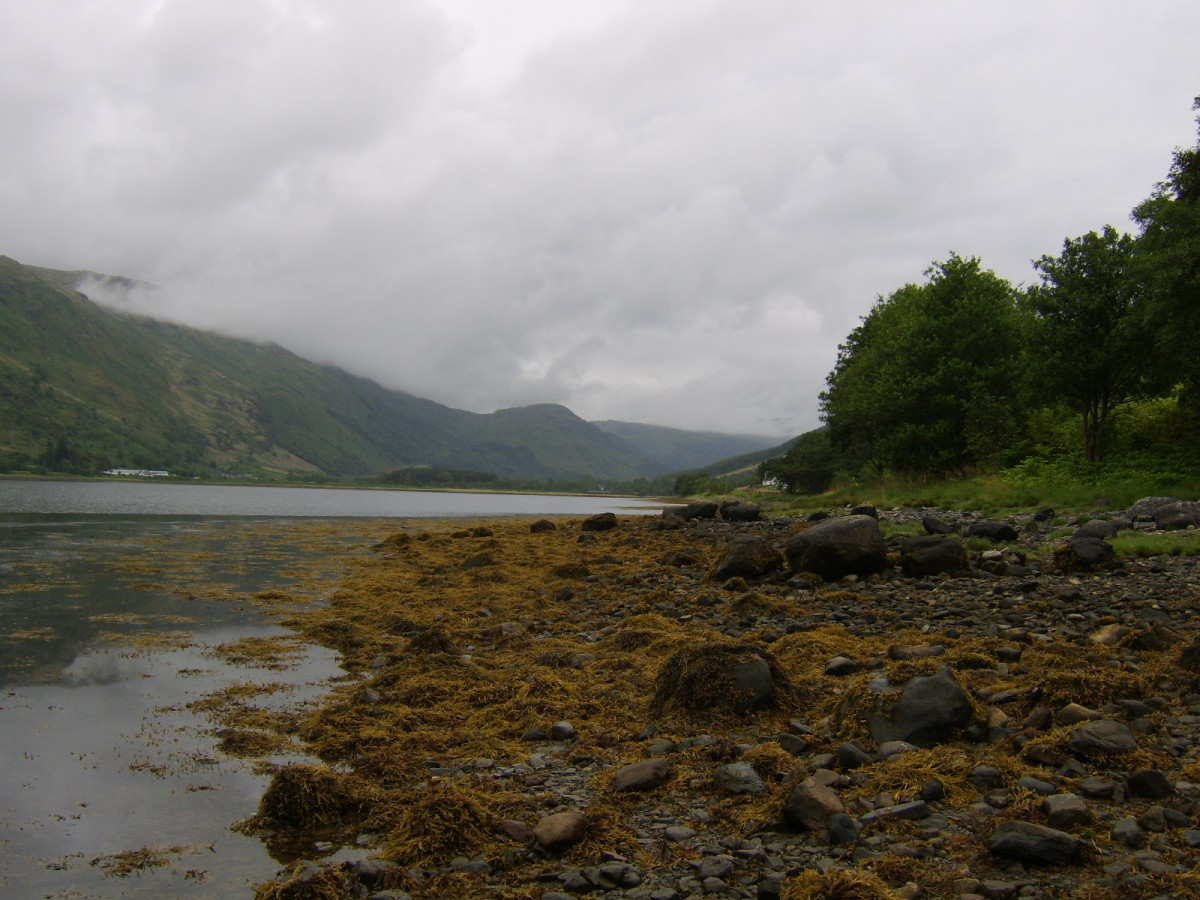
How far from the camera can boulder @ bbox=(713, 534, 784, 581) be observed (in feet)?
58.5

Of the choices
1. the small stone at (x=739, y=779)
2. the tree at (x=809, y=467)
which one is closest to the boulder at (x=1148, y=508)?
the small stone at (x=739, y=779)

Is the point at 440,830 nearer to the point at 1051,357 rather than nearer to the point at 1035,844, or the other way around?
the point at 1035,844

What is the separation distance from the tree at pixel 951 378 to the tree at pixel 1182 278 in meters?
9.59

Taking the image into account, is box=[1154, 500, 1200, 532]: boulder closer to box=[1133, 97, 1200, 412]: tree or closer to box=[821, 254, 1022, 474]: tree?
box=[1133, 97, 1200, 412]: tree

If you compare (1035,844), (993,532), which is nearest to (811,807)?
(1035,844)

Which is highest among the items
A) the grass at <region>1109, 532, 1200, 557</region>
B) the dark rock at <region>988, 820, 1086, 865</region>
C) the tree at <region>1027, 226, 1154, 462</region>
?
the tree at <region>1027, 226, 1154, 462</region>

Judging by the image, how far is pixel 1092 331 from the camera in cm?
3098

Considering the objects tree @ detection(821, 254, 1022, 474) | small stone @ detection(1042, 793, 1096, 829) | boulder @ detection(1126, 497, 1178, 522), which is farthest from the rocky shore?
tree @ detection(821, 254, 1022, 474)

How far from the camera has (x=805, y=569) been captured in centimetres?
1709

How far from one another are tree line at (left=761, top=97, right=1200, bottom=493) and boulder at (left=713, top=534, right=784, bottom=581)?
1721 cm

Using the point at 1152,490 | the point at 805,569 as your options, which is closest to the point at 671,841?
the point at 805,569

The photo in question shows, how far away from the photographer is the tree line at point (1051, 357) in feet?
85.8

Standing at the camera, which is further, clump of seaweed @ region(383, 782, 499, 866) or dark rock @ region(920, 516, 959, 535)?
dark rock @ region(920, 516, 959, 535)

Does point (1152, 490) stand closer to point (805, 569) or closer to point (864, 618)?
point (805, 569)
